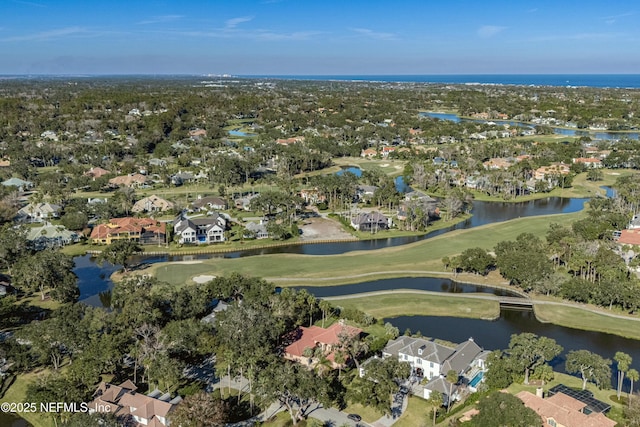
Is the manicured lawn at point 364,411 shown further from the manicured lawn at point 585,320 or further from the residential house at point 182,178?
the residential house at point 182,178

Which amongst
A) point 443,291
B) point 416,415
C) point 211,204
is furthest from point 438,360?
point 211,204

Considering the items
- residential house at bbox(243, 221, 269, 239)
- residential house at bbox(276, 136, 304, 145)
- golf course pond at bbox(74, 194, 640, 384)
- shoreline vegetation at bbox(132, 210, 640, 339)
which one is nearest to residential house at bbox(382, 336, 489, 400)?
golf course pond at bbox(74, 194, 640, 384)

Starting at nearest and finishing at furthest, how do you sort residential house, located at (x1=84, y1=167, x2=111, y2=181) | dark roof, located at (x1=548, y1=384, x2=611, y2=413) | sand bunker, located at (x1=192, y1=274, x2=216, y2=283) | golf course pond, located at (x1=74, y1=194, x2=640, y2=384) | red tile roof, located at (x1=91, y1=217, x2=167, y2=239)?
1. dark roof, located at (x1=548, y1=384, x2=611, y2=413)
2. golf course pond, located at (x1=74, y1=194, x2=640, y2=384)
3. sand bunker, located at (x1=192, y1=274, x2=216, y2=283)
4. red tile roof, located at (x1=91, y1=217, x2=167, y2=239)
5. residential house, located at (x1=84, y1=167, x2=111, y2=181)

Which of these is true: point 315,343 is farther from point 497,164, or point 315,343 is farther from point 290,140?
point 290,140

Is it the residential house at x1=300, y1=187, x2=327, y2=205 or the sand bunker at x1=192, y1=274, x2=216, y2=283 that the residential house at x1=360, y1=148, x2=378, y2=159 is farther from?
the sand bunker at x1=192, y1=274, x2=216, y2=283

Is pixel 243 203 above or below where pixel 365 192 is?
below

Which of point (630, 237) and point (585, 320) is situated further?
point (630, 237)
